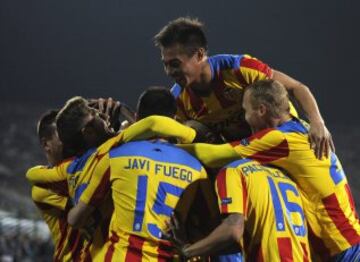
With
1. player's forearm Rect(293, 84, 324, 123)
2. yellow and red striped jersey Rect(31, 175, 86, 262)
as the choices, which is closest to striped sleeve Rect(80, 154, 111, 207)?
yellow and red striped jersey Rect(31, 175, 86, 262)

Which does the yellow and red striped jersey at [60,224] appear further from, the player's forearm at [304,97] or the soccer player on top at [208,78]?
the player's forearm at [304,97]

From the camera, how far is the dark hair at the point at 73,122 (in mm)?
3623

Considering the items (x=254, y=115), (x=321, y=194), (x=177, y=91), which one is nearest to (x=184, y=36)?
(x=177, y=91)

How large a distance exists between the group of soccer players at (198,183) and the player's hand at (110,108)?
8.4 inches

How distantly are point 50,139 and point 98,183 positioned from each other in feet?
2.27

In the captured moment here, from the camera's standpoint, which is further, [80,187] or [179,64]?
[179,64]

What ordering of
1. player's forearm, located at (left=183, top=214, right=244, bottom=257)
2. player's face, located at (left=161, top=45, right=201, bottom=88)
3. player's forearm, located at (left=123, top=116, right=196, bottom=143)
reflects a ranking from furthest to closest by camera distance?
player's face, located at (left=161, top=45, right=201, bottom=88) < player's forearm, located at (left=123, top=116, right=196, bottom=143) < player's forearm, located at (left=183, top=214, right=244, bottom=257)

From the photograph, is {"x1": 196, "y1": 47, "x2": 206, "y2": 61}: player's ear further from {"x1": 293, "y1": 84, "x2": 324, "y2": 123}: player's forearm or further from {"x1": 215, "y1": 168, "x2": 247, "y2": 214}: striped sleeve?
{"x1": 215, "y1": 168, "x2": 247, "y2": 214}: striped sleeve

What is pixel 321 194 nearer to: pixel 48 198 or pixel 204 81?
pixel 204 81

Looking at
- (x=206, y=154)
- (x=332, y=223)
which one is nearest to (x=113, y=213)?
(x=206, y=154)

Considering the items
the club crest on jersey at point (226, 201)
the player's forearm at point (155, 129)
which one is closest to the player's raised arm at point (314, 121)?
the club crest on jersey at point (226, 201)

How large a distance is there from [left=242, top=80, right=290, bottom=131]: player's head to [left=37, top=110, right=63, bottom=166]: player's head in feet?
3.84

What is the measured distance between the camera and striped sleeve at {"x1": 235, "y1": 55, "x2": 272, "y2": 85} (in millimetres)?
3920

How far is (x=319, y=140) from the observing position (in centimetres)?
343
